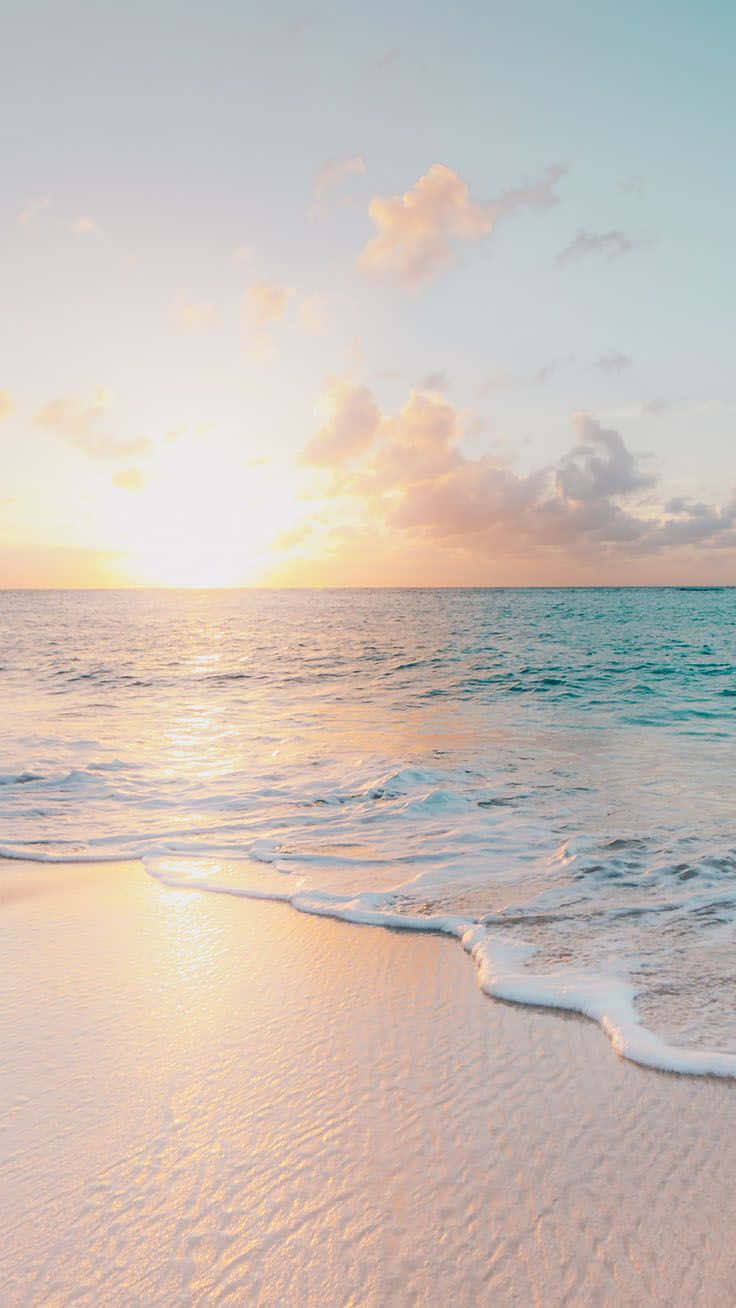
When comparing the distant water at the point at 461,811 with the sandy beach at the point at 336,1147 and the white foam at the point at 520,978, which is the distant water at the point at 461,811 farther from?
Answer: the sandy beach at the point at 336,1147

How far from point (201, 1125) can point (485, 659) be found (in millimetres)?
24980

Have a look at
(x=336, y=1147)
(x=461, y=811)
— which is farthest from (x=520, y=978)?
(x=461, y=811)

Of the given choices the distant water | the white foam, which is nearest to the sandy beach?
the white foam

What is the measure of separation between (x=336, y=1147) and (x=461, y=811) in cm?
559

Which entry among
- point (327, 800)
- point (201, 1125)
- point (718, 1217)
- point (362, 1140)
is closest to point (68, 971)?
point (201, 1125)

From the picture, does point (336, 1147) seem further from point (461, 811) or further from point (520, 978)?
point (461, 811)

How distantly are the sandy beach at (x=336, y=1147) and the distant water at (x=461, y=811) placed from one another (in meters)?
0.57

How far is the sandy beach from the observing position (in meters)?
2.22

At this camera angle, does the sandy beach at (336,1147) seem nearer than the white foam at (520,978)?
Yes

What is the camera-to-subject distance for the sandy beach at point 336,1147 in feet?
7.29

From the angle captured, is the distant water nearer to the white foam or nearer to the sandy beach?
the white foam

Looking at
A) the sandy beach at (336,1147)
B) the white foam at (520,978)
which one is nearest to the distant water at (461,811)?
the white foam at (520,978)

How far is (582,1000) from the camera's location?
3883 mm

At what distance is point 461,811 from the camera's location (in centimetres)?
825
